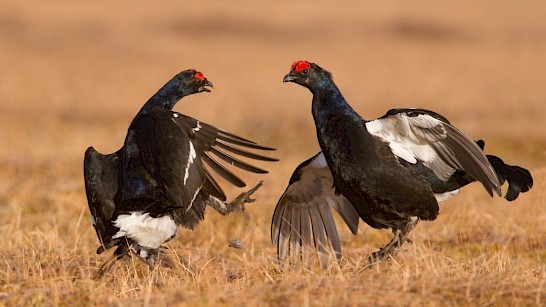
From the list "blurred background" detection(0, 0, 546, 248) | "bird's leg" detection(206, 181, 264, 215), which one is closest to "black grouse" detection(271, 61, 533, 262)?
"bird's leg" detection(206, 181, 264, 215)

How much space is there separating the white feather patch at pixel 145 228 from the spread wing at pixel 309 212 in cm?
111

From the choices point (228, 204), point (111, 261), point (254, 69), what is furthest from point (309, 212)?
point (254, 69)

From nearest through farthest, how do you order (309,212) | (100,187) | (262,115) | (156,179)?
(156,179) < (100,187) < (309,212) < (262,115)

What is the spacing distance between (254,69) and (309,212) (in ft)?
52.3

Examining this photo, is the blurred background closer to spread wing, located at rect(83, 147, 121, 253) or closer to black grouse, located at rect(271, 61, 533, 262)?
spread wing, located at rect(83, 147, 121, 253)

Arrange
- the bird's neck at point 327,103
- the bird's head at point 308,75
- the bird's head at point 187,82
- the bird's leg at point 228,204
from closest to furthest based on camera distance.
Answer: the bird's neck at point 327,103 < the bird's head at point 308,75 < the bird's leg at point 228,204 < the bird's head at point 187,82

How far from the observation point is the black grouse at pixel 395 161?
647 centimetres

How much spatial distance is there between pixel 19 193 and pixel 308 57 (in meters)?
15.6

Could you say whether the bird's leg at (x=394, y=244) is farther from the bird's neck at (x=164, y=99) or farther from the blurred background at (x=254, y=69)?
the blurred background at (x=254, y=69)

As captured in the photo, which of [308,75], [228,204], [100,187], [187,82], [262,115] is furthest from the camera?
[262,115]

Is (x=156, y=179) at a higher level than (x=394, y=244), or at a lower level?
higher

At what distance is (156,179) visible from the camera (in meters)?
6.60

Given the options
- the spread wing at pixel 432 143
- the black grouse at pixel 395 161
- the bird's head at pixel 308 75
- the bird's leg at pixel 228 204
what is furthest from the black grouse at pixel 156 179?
the spread wing at pixel 432 143

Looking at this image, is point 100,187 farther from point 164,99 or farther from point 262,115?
point 262,115
